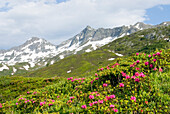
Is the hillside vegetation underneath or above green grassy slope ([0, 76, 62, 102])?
above

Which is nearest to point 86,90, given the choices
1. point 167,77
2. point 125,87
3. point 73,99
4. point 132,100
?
point 73,99

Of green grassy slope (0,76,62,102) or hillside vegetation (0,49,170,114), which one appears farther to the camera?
green grassy slope (0,76,62,102)

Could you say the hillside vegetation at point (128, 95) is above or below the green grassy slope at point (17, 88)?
above

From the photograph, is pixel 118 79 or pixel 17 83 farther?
pixel 17 83

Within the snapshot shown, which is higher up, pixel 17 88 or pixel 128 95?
pixel 128 95

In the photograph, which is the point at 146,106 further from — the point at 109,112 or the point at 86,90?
the point at 86,90

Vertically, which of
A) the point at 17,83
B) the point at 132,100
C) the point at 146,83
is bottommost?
the point at 17,83

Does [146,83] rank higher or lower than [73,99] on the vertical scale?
higher

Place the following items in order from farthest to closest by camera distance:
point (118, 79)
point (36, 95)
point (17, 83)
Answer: point (17, 83) → point (36, 95) → point (118, 79)

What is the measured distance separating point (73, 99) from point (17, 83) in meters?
32.3

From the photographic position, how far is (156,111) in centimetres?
546

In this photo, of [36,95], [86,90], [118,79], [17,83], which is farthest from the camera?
[17,83]

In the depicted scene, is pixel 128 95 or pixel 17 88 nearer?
→ pixel 128 95

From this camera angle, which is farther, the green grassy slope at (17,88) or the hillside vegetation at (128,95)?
the green grassy slope at (17,88)
